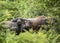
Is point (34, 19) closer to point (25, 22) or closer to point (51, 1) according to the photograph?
point (25, 22)

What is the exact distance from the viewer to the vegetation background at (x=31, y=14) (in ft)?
9.19

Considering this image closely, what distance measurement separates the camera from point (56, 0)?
4.91 meters

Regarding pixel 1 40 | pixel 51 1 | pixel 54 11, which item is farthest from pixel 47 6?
pixel 1 40

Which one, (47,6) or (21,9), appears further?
(21,9)

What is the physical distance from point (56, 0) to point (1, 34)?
2.60m

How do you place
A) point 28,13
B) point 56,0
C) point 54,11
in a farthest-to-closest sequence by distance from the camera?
1. point 28,13
2. point 56,0
3. point 54,11

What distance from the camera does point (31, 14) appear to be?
20.2 ft

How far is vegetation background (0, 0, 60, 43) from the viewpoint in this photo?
9.19ft

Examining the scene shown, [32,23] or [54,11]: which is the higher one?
[54,11]

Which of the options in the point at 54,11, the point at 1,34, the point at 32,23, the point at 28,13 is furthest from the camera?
the point at 28,13

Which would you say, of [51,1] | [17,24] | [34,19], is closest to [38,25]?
[34,19]

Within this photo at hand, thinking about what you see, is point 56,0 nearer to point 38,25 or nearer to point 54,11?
point 54,11

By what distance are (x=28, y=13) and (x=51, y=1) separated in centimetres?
136

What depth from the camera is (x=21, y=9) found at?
6.49m
